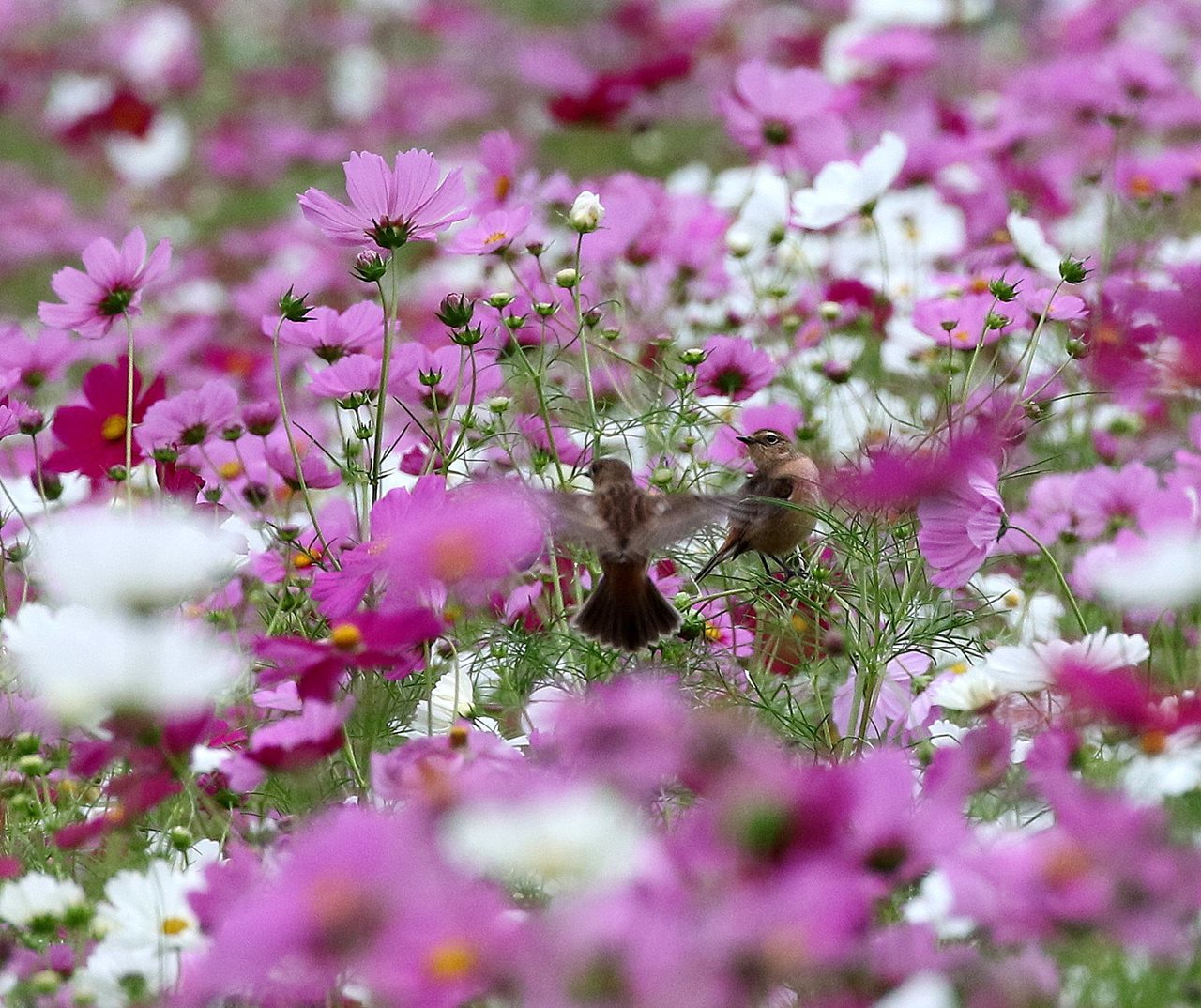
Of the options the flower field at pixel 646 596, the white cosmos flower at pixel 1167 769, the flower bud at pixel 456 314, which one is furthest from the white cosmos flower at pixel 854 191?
the white cosmos flower at pixel 1167 769

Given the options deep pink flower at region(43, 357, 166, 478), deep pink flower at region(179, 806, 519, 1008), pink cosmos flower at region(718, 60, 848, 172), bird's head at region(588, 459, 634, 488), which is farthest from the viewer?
pink cosmos flower at region(718, 60, 848, 172)

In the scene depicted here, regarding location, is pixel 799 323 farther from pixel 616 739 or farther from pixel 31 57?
pixel 31 57

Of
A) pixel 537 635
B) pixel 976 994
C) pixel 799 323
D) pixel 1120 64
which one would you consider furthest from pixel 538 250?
pixel 1120 64

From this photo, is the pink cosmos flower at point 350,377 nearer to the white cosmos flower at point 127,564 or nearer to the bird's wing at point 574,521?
the bird's wing at point 574,521

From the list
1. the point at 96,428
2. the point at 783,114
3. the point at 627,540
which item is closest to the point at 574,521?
the point at 627,540

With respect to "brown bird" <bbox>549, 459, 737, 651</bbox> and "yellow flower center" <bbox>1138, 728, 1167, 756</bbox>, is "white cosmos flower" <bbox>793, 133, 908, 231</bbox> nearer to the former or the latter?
"brown bird" <bbox>549, 459, 737, 651</bbox>

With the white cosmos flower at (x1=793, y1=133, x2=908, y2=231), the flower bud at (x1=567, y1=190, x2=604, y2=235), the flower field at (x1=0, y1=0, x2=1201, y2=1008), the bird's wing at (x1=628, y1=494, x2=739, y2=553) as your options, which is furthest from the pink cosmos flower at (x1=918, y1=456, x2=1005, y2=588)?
the white cosmos flower at (x1=793, y1=133, x2=908, y2=231)
